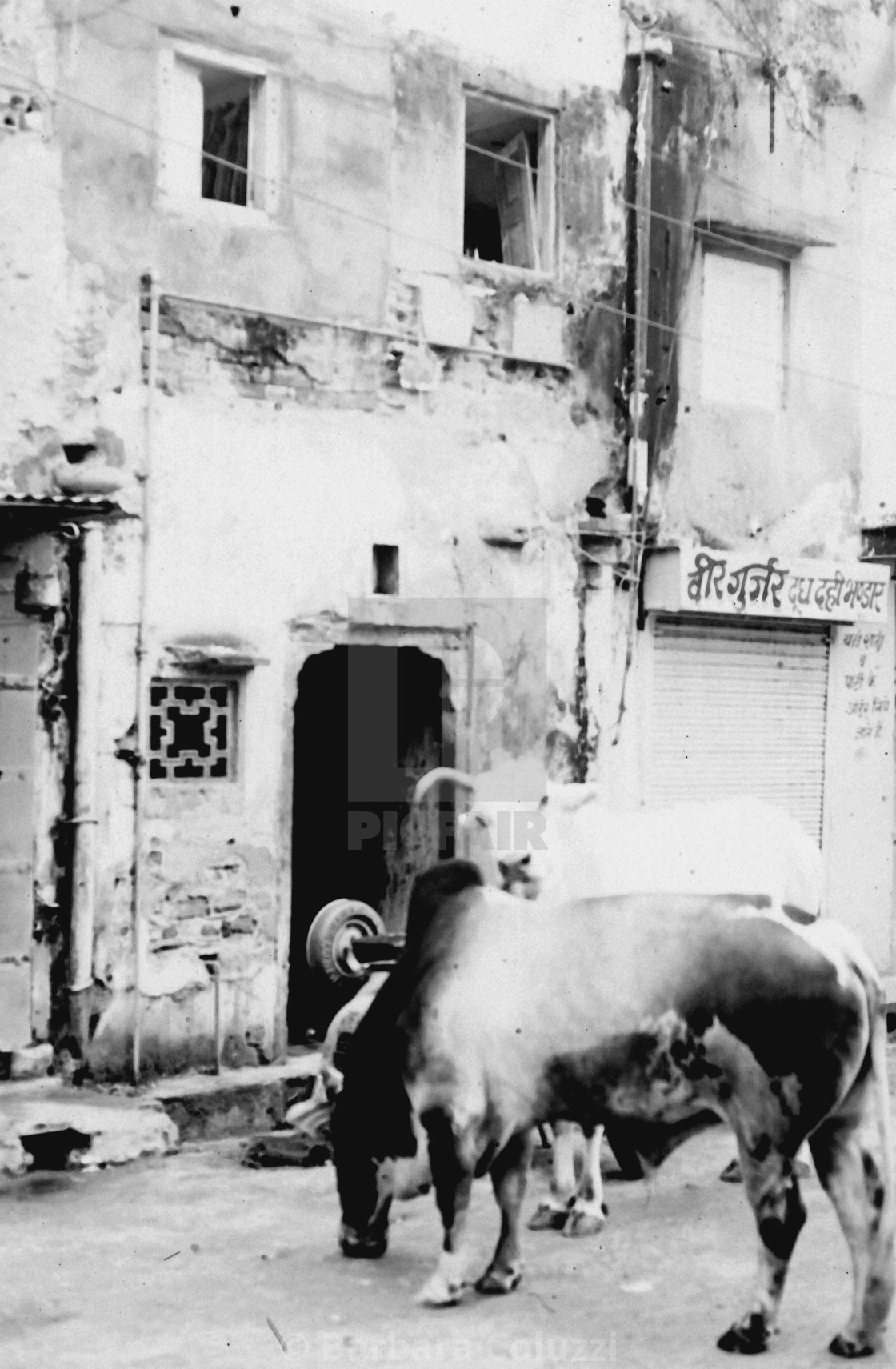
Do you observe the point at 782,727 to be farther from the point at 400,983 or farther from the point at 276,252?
the point at 400,983

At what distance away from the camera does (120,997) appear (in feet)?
30.5

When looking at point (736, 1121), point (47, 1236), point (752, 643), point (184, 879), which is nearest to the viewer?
point (736, 1121)

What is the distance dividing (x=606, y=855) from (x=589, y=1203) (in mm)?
1530

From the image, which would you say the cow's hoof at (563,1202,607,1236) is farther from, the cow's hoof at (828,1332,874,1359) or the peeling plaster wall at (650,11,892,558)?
the peeling plaster wall at (650,11,892,558)

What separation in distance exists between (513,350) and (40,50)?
3283 millimetres

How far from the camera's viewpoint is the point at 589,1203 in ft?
24.4

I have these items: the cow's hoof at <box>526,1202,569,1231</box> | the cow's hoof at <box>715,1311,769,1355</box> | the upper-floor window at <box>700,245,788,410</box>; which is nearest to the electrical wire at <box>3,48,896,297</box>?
the upper-floor window at <box>700,245,788,410</box>

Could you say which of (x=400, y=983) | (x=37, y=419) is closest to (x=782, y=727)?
(x=37, y=419)

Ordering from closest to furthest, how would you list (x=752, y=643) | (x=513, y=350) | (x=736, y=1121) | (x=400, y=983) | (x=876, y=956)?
(x=736, y=1121), (x=400, y=983), (x=513, y=350), (x=752, y=643), (x=876, y=956)

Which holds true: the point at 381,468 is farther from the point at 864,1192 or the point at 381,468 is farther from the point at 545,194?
the point at 864,1192

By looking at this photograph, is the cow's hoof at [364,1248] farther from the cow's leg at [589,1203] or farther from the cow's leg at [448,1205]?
the cow's leg at [589,1203]

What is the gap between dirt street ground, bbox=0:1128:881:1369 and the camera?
5871 millimetres

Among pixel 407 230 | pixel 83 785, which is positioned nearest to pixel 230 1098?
pixel 83 785

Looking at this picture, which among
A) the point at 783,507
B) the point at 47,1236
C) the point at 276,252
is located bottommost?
the point at 47,1236
